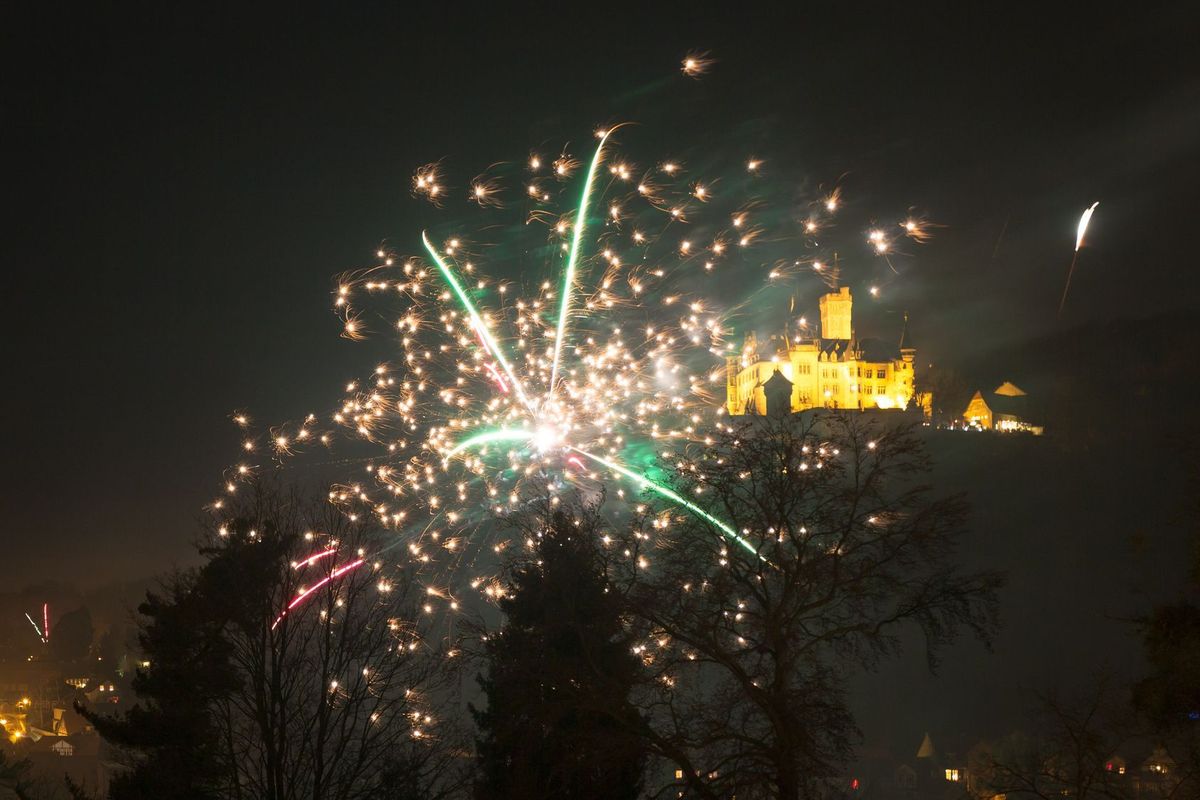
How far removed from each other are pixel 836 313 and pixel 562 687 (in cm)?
8246

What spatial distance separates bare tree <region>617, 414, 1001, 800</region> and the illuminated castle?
219ft

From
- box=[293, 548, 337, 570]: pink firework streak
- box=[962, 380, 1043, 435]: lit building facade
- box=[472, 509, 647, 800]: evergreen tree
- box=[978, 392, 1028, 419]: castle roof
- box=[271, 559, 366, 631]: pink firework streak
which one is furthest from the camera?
box=[978, 392, 1028, 419]: castle roof

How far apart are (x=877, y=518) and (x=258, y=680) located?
7094 millimetres

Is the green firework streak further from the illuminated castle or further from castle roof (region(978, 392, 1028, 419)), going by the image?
castle roof (region(978, 392, 1028, 419))

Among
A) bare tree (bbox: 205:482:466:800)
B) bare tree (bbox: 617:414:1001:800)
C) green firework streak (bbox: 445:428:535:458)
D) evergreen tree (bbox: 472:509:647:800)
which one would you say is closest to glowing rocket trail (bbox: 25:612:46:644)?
green firework streak (bbox: 445:428:535:458)

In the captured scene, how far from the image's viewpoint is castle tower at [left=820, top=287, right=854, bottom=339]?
294ft

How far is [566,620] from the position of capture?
11.7 meters

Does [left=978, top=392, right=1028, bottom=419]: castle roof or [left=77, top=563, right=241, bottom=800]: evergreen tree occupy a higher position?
[left=978, top=392, right=1028, bottom=419]: castle roof

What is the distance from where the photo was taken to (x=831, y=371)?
8569 centimetres

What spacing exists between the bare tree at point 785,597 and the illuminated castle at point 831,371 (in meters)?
66.7

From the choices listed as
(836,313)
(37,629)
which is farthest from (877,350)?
(37,629)

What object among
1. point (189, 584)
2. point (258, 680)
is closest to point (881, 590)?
point (258, 680)

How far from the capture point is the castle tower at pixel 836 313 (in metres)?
89.5

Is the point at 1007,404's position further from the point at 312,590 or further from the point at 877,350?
the point at 312,590
